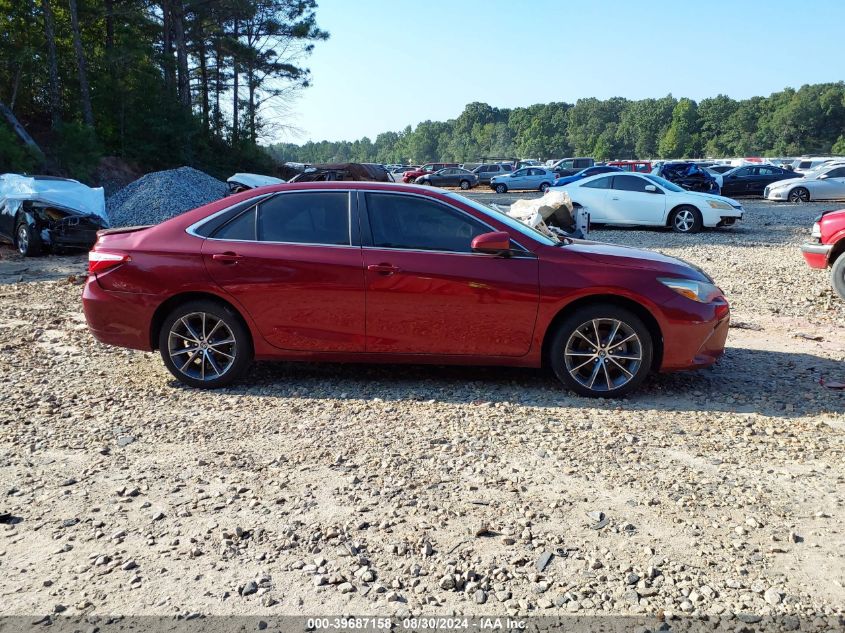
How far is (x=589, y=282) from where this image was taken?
18.3 ft

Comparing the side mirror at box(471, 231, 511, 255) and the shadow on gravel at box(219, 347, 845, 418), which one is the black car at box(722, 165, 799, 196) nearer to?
the shadow on gravel at box(219, 347, 845, 418)

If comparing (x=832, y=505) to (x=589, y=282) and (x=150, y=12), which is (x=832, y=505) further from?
(x=150, y=12)

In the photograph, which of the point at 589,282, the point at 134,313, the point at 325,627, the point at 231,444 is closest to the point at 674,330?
the point at 589,282

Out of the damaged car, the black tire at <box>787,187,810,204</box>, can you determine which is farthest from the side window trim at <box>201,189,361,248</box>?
the black tire at <box>787,187,810,204</box>

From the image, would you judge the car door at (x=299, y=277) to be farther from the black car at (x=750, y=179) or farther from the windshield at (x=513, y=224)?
the black car at (x=750, y=179)

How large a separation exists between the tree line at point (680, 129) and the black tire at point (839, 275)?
8920cm

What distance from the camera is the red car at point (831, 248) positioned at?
9633 mm

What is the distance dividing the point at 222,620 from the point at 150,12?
39.3m

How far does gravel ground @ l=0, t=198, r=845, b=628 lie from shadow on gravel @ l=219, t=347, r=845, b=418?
31 millimetres

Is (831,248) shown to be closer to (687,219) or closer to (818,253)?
(818,253)

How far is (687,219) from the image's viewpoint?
735 inches

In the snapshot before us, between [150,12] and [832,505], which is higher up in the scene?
[150,12]

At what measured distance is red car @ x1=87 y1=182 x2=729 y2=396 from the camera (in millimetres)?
5613

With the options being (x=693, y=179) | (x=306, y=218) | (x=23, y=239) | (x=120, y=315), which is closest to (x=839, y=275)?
(x=306, y=218)
